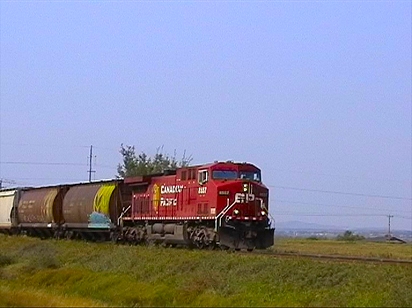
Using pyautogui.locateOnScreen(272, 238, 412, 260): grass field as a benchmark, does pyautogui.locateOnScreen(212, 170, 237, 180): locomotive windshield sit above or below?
above

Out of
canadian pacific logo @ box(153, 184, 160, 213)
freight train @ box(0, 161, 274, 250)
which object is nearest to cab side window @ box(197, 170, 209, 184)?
freight train @ box(0, 161, 274, 250)

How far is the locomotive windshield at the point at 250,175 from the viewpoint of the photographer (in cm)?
3190

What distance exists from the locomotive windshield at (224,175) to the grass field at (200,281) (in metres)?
4.11

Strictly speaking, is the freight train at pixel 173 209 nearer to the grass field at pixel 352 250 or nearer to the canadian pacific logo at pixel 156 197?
the canadian pacific logo at pixel 156 197

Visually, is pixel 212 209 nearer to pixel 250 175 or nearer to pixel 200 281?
pixel 250 175

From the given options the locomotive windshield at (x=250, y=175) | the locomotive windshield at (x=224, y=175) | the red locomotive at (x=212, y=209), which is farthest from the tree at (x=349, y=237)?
the locomotive windshield at (x=224, y=175)

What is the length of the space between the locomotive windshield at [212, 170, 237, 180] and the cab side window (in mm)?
452

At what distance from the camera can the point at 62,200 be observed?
45500 millimetres

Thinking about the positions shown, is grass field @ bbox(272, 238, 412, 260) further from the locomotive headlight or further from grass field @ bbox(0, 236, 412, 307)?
grass field @ bbox(0, 236, 412, 307)

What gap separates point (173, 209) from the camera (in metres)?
33.8

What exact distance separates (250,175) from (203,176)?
1.98 meters

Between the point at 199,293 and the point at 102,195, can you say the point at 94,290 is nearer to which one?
the point at 199,293

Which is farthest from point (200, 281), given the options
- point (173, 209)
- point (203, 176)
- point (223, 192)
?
point (173, 209)

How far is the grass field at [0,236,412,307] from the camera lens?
18.4 m
